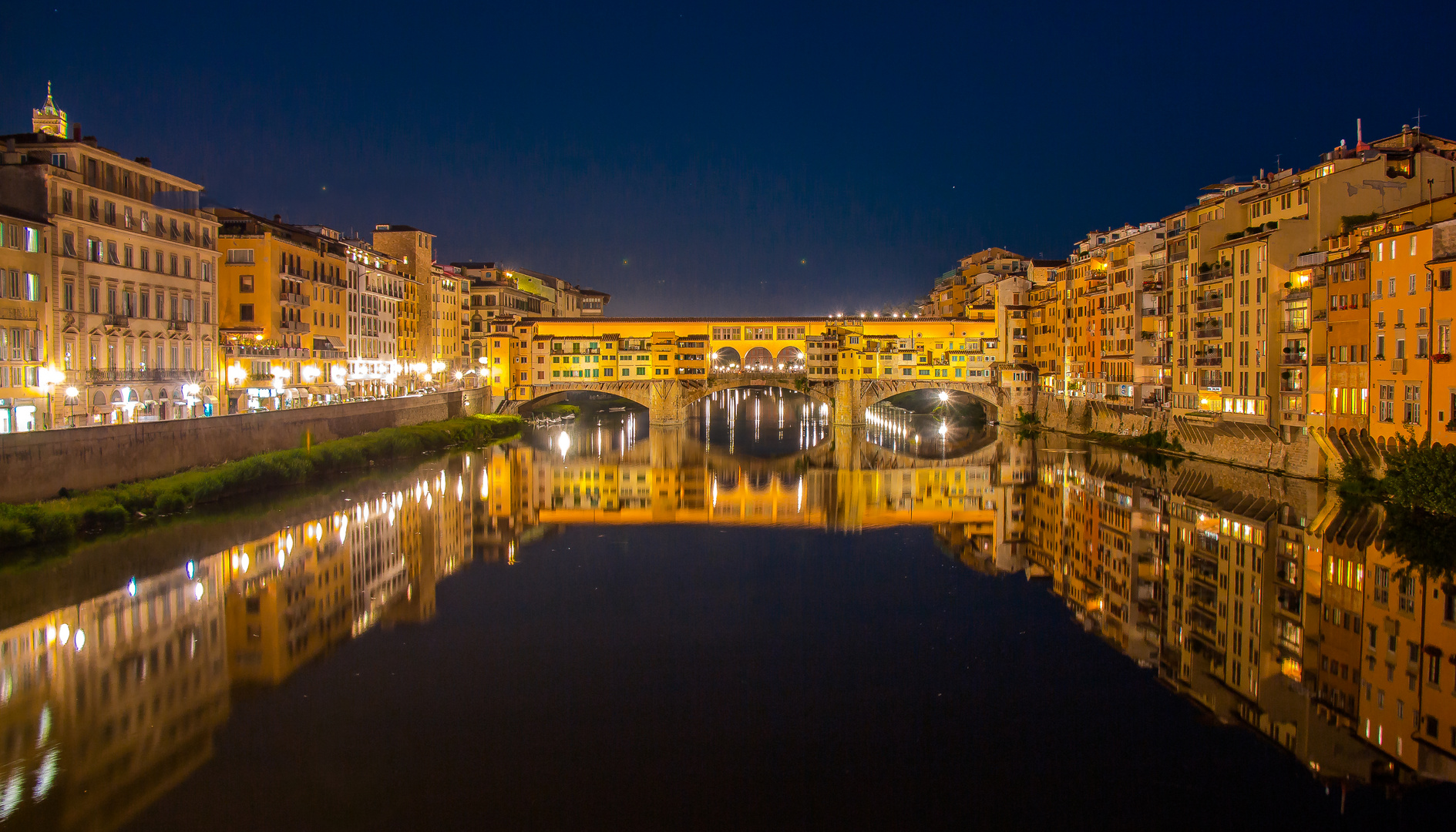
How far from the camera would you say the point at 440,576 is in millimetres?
19828

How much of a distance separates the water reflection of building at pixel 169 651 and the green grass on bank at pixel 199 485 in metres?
3.08

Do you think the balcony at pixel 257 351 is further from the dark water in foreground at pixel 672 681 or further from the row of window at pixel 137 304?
the dark water in foreground at pixel 672 681

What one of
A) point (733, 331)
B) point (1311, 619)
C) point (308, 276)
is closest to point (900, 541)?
point (1311, 619)

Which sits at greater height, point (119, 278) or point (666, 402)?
point (119, 278)

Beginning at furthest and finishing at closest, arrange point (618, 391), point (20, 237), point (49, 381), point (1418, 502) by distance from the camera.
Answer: point (618, 391) < point (49, 381) < point (20, 237) < point (1418, 502)

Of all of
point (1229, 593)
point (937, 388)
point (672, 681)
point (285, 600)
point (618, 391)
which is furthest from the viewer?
point (618, 391)

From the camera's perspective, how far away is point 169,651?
14523 millimetres

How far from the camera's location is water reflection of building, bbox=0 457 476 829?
10305 millimetres

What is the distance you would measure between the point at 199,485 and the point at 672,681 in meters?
17.5

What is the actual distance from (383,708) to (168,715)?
8.19ft

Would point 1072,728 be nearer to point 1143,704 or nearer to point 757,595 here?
point 1143,704

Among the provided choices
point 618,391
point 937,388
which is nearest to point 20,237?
point 618,391

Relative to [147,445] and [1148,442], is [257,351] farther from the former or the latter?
[1148,442]

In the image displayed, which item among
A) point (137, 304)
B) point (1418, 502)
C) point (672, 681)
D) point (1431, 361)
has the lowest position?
point (672, 681)
